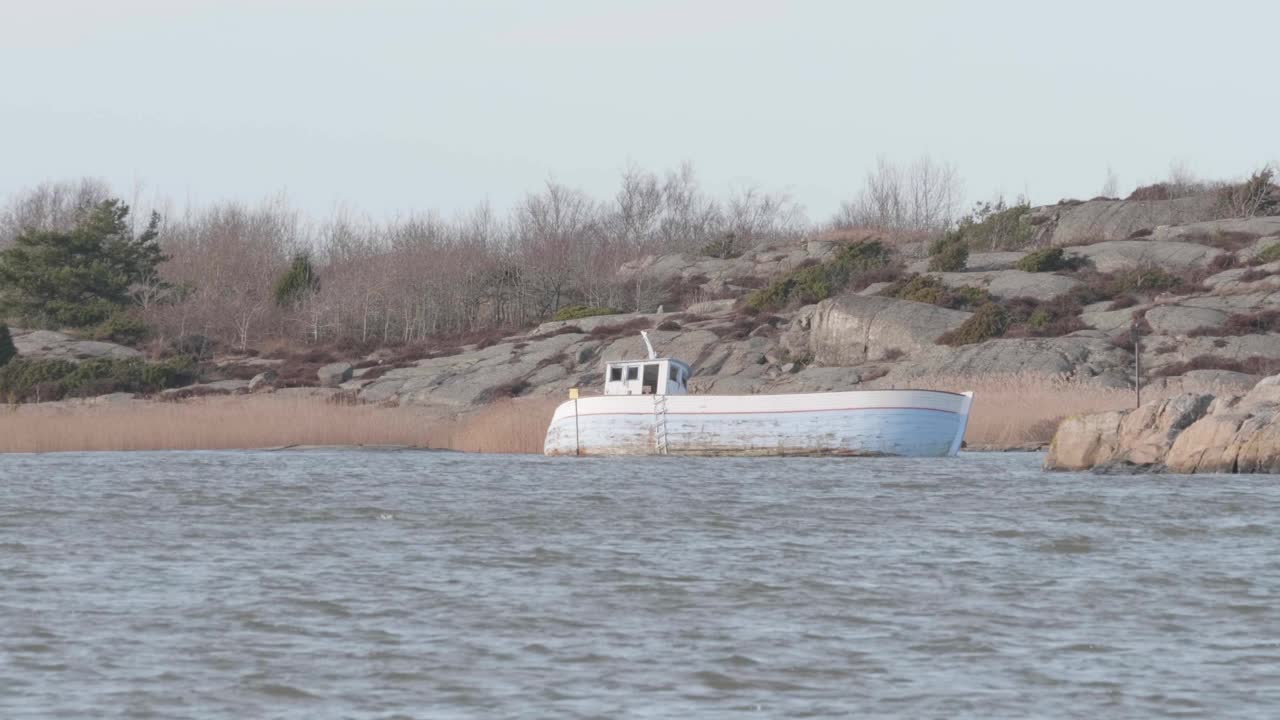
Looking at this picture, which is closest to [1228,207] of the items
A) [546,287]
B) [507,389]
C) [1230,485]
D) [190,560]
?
[546,287]

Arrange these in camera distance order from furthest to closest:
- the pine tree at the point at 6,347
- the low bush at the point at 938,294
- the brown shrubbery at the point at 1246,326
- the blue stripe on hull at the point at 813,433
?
the pine tree at the point at 6,347 < the low bush at the point at 938,294 < the brown shrubbery at the point at 1246,326 < the blue stripe on hull at the point at 813,433

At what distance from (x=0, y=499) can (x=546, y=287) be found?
6840 centimetres

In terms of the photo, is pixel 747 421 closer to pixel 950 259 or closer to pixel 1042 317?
pixel 1042 317

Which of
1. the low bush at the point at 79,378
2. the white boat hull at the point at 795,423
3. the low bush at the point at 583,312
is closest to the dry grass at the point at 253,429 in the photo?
the white boat hull at the point at 795,423

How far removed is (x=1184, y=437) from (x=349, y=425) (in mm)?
24611

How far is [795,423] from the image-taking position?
39.7 meters

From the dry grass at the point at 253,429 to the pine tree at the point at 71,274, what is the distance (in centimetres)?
3941

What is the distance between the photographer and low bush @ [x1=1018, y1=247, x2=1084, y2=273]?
243 feet

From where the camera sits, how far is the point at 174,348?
84.6 m

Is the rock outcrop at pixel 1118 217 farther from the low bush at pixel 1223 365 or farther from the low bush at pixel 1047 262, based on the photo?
the low bush at pixel 1223 365

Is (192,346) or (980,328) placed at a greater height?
(192,346)

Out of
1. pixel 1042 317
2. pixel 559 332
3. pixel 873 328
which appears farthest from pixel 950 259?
pixel 559 332

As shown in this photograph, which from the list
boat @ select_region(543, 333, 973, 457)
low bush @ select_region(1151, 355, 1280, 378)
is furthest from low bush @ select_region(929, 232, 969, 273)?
boat @ select_region(543, 333, 973, 457)

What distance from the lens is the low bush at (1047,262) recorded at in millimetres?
73938
